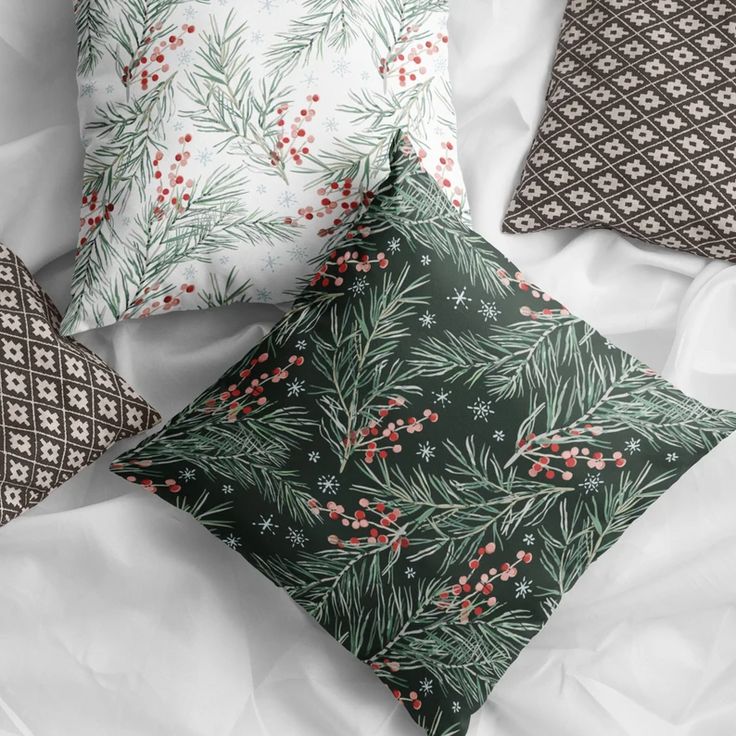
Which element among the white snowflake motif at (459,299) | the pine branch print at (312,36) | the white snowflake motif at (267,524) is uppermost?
the pine branch print at (312,36)

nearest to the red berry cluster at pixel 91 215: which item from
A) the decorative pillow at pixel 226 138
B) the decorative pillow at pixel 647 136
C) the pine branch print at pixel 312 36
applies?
the decorative pillow at pixel 226 138

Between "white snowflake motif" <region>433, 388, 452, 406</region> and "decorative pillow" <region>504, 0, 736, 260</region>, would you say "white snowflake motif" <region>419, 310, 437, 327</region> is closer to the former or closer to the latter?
"white snowflake motif" <region>433, 388, 452, 406</region>

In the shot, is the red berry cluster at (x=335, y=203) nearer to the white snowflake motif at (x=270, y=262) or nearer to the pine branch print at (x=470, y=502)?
the white snowflake motif at (x=270, y=262)

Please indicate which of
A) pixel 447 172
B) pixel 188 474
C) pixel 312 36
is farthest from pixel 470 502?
pixel 312 36

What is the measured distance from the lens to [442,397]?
2.49 ft

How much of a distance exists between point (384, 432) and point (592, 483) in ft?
0.61

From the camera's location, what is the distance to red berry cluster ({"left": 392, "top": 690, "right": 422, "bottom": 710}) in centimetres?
75

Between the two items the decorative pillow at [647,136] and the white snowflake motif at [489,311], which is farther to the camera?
the decorative pillow at [647,136]

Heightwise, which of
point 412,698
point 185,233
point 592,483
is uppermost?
point 185,233

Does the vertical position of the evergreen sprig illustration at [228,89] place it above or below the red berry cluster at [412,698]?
above

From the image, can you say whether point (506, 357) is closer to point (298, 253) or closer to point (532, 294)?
point (532, 294)

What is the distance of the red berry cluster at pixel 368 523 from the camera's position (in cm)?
75

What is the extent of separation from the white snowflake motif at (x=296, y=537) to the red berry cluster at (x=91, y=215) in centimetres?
38

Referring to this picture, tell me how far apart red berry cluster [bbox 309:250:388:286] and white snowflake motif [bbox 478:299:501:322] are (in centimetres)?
10
